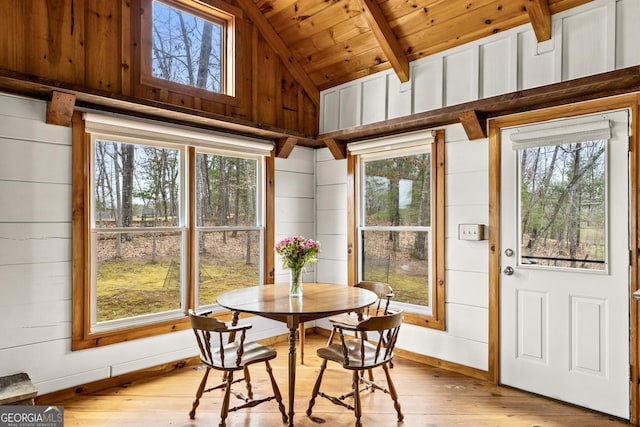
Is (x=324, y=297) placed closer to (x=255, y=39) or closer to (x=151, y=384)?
(x=151, y=384)

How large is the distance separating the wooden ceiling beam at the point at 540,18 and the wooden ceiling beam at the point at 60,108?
3.29 m

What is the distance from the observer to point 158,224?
11.5 ft

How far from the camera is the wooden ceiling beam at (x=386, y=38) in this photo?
337cm

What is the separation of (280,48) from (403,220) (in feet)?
7.29

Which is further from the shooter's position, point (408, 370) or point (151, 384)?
point (408, 370)

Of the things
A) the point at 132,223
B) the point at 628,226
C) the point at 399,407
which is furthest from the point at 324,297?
the point at 628,226

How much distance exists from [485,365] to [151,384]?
274cm

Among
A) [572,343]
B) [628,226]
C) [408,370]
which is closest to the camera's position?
[628,226]

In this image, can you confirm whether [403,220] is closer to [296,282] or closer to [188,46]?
[296,282]

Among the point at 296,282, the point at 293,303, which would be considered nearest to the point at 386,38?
the point at 296,282

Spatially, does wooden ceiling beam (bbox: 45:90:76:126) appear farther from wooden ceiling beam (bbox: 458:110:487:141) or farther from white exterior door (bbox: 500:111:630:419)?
white exterior door (bbox: 500:111:630:419)

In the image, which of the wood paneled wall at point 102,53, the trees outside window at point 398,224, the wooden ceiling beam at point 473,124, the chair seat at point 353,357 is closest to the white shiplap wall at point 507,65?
the wooden ceiling beam at point 473,124

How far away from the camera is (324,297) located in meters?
2.94

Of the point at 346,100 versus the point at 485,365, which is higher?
the point at 346,100
